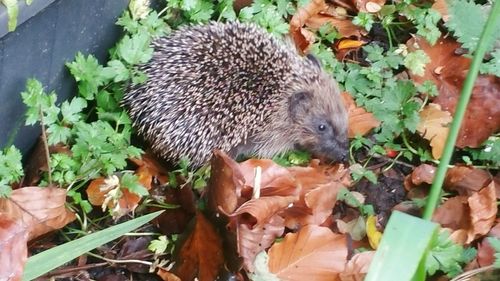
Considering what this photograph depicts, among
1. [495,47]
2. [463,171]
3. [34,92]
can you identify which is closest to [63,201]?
[34,92]

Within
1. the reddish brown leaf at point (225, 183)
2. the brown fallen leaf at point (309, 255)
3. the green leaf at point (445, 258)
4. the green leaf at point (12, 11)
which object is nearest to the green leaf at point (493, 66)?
the green leaf at point (445, 258)

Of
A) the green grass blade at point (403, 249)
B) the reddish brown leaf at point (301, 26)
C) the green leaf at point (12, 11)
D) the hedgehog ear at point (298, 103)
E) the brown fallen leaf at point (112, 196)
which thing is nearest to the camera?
the green grass blade at point (403, 249)

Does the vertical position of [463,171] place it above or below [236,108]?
below

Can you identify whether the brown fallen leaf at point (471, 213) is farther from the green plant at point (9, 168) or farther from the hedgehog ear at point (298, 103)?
the green plant at point (9, 168)

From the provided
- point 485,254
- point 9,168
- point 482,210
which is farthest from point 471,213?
point 9,168

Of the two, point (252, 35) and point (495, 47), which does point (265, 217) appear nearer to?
point (252, 35)

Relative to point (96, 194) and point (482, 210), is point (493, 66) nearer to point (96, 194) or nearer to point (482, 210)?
point (482, 210)
